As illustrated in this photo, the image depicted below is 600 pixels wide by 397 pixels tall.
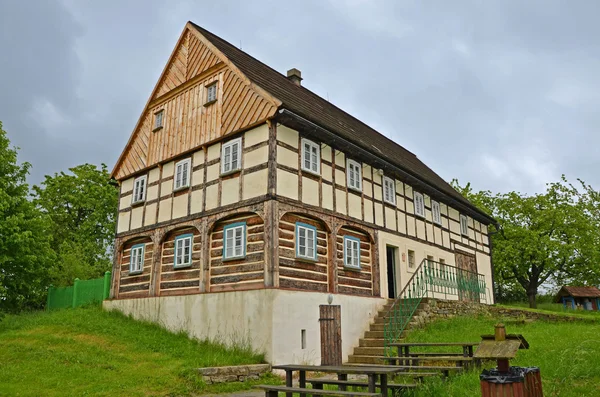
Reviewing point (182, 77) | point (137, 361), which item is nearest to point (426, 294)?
point (137, 361)

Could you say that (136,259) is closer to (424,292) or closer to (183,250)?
(183,250)

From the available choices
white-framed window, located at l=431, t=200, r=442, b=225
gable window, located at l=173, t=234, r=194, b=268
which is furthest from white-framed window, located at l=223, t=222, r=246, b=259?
white-framed window, located at l=431, t=200, r=442, b=225

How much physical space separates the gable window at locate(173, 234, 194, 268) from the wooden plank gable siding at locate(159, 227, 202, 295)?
14 centimetres

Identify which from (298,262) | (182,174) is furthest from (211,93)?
(298,262)

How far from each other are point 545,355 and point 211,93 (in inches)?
483

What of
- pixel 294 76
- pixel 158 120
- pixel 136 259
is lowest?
pixel 136 259

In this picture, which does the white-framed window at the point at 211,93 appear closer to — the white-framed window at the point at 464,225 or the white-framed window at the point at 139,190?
the white-framed window at the point at 139,190

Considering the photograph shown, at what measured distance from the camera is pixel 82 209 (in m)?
33.3

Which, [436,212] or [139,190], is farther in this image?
[436,212]

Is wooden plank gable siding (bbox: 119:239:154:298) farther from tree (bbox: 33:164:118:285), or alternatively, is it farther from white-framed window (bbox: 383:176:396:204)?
tree (bbox: 33:164:118:285)

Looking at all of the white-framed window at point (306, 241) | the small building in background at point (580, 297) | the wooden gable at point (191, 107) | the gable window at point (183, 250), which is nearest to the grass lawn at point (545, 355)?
the white-framed window at point (306, 241)

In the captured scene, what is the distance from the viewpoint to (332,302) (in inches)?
555

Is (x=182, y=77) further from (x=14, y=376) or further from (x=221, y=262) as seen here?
(x=14, y=376)

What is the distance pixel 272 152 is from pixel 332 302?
4584 millimetres
